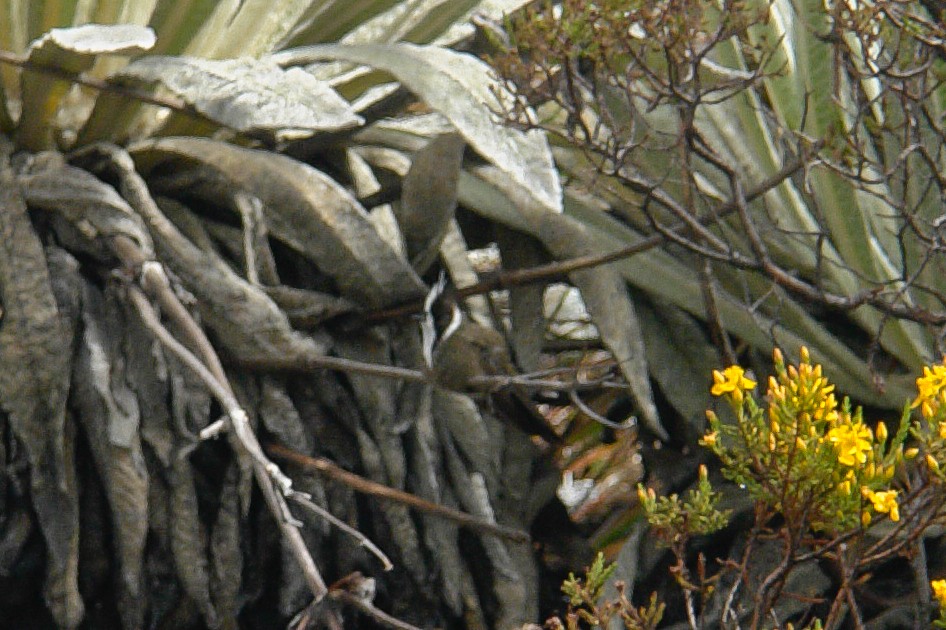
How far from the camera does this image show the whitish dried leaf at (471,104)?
5.76 ft

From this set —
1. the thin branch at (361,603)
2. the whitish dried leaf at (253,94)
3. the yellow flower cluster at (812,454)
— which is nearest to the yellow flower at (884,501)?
the yellow flower cluster at (812,454)

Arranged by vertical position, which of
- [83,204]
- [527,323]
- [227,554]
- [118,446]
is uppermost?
[83,204]

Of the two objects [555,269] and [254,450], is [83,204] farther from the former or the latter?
[555,269]

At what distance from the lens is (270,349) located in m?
1.85

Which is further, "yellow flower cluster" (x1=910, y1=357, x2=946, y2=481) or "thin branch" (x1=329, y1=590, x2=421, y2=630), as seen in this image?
"thin branch" (x1=329, y1=590, x2=421, y2=630)

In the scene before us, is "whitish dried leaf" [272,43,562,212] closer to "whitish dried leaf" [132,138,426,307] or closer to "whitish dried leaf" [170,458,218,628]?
"whitish dried leaf" [132,138,426,307]

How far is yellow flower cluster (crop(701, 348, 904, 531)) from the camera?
1.29 metres

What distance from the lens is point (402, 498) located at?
5.87 ft

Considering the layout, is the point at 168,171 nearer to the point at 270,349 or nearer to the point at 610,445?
the point at 270,349

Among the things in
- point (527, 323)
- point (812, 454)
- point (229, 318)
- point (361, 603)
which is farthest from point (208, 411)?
point (812, 454)

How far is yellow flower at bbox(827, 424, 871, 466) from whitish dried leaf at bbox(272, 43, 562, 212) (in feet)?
1.80

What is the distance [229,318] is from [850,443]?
849 millimetres

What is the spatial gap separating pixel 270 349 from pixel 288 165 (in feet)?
0.76

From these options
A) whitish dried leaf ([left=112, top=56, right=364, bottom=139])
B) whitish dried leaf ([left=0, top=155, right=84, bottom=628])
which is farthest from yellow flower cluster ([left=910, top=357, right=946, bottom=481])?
whitish dried leaf ([left=0, top=155, right=84, bottom=628])
